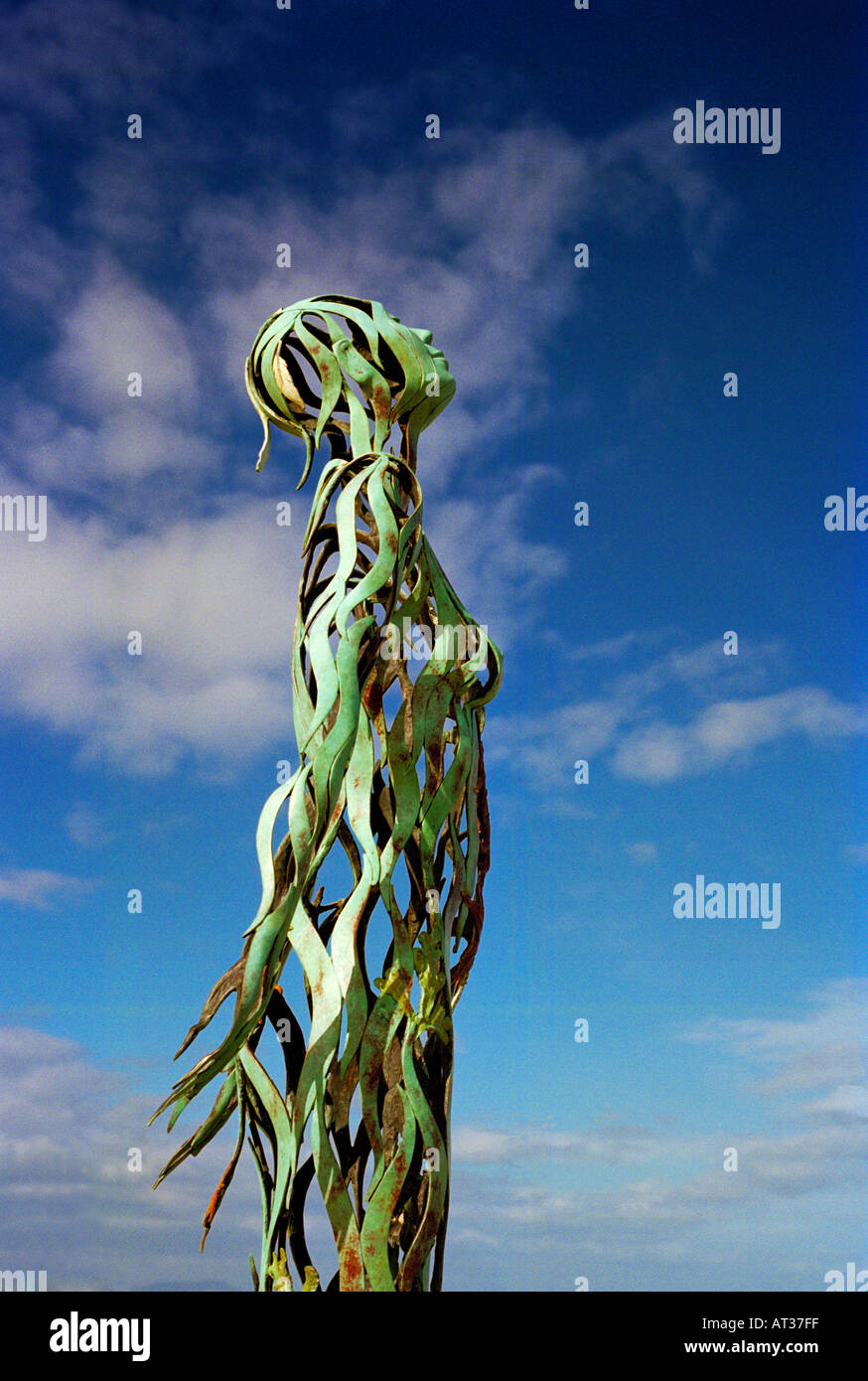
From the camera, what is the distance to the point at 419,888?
705 cm

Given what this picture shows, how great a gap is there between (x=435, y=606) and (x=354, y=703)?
1.15 meters

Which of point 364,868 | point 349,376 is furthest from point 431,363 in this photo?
point 364,868

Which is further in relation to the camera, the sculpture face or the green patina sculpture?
the sculpture face

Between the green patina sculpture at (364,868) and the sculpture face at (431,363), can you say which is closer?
the green patina sculpture at (364,868)

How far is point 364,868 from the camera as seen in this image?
267 inches

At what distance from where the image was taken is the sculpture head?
760cm

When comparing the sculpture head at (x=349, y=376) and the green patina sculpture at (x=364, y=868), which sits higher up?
the sculpture head at (x=349, y=376)

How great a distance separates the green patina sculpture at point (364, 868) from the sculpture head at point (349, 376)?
13 millimetres

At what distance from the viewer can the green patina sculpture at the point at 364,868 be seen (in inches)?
256

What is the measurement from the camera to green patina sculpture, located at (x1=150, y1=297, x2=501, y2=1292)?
649 centimetres

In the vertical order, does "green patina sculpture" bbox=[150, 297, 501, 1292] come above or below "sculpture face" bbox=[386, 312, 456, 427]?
below

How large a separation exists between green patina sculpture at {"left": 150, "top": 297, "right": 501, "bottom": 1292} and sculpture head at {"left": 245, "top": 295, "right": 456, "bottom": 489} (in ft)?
0.04
